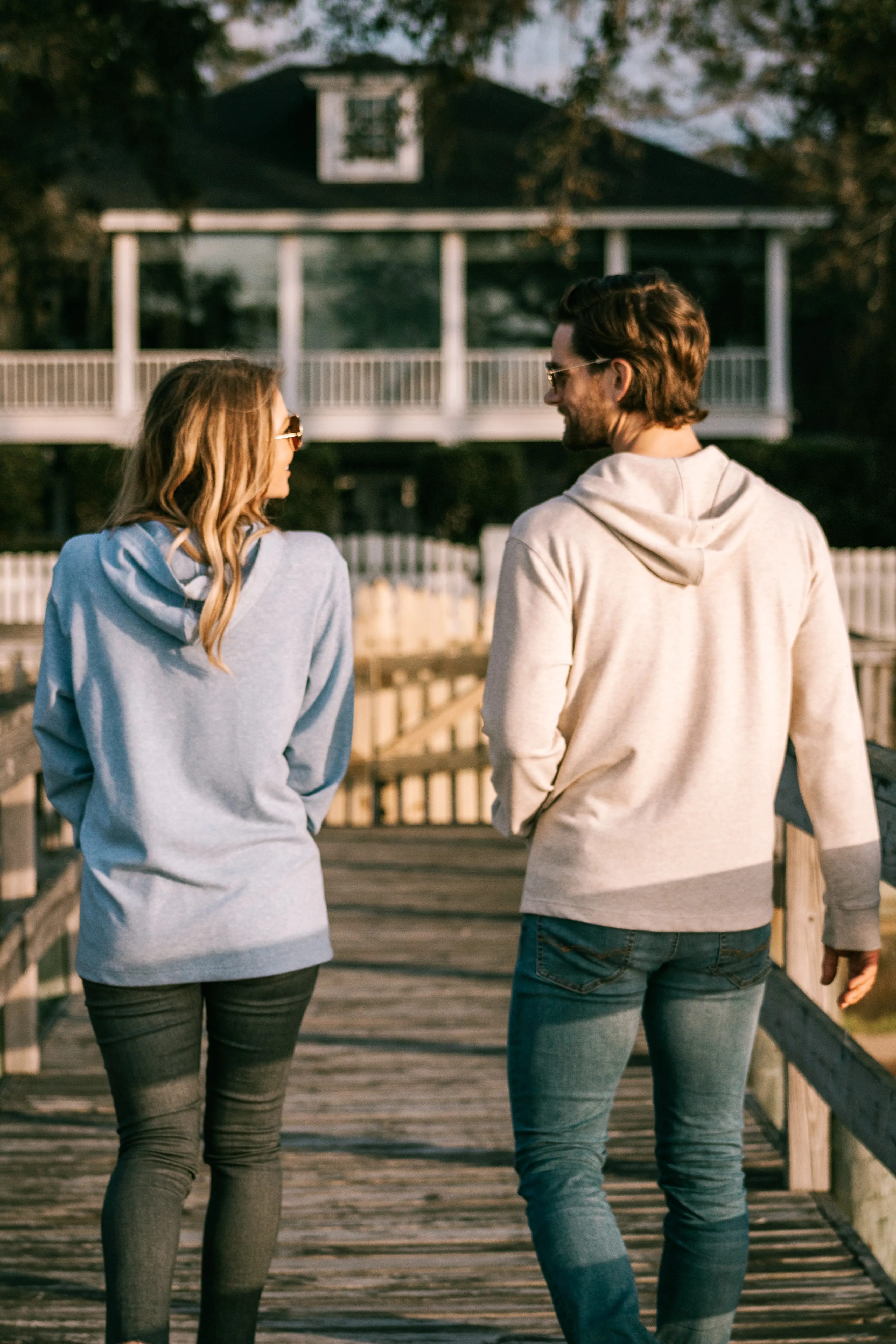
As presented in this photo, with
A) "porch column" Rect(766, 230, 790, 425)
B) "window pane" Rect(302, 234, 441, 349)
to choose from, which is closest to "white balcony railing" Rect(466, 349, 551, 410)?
"window pane" Rect(302, 234, 441, 349)

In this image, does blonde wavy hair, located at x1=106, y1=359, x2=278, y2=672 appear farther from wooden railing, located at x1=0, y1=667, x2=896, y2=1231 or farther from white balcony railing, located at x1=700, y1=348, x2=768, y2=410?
white balcony railing, located at x1=700, y1=348, x2=768, y2=410

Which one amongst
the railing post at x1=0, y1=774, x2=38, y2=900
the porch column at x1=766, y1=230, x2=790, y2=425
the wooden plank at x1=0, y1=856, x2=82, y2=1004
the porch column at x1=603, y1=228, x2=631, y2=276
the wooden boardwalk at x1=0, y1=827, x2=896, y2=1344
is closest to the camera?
the wooden boardwalk at x1=0, y1=827, x2=896, y2=1344

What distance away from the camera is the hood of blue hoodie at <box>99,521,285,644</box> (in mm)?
2189

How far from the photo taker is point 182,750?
7.29 feet

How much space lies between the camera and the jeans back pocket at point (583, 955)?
214 cm

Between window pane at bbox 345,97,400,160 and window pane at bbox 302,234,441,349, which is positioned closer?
window pane at bbox 345,97,400,160

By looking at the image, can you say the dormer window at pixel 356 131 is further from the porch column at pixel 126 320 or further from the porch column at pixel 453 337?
the porch column at pixel 126 320

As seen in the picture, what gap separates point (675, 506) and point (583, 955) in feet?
2.22

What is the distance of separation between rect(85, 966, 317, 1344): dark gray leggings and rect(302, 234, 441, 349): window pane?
78.9 feet

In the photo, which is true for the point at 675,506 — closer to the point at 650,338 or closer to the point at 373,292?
the point at 650,338

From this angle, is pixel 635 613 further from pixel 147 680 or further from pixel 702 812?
pixel 147 680

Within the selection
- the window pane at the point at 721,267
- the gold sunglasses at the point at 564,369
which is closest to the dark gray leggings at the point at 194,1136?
the gold sunglasses at the point at 564,369

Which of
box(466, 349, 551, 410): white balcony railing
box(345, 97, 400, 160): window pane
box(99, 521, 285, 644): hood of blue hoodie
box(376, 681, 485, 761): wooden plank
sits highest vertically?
box(345, 97, 400, 160): window pane

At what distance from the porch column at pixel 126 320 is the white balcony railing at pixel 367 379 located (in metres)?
0.15
